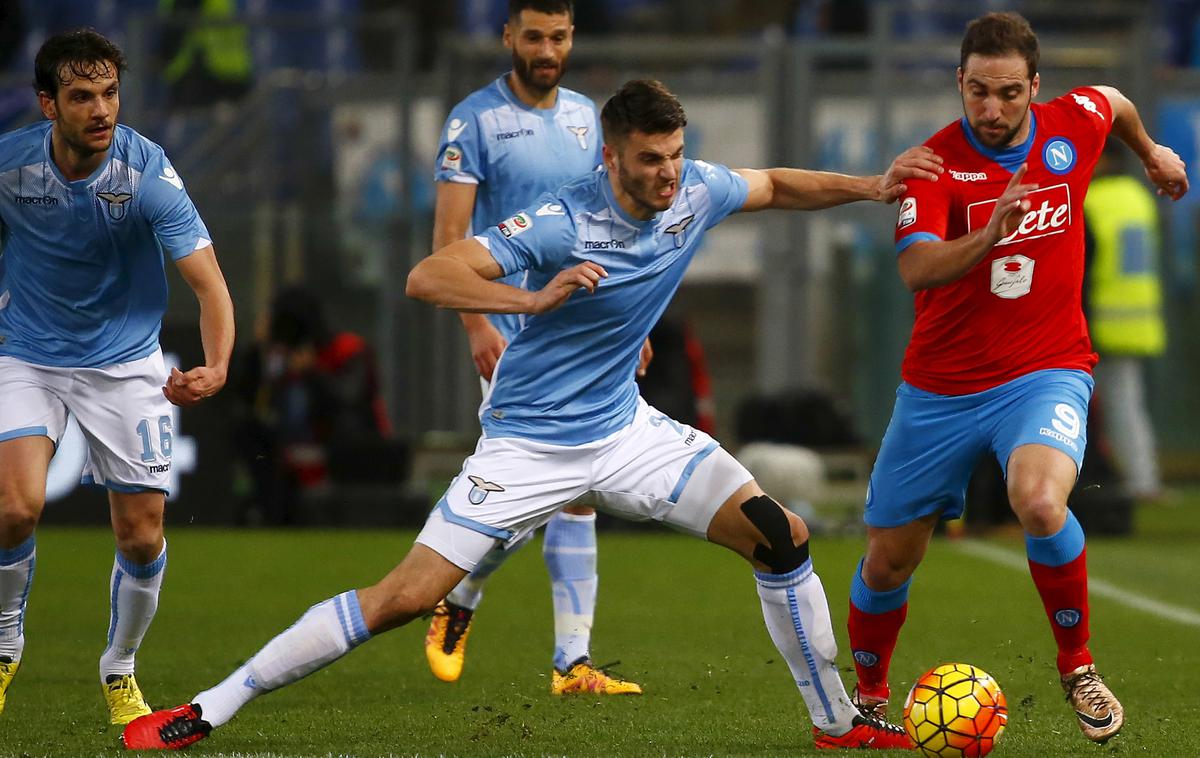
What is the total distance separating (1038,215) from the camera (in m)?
5.99

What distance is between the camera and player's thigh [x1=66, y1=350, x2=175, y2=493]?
642 centimetres

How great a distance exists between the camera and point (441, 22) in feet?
65.0

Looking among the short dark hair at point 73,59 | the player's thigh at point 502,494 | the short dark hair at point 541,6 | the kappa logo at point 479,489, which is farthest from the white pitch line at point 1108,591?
the short dark hair at point 73,59

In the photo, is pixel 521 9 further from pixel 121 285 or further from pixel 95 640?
pixel 95 640

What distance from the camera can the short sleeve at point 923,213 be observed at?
232 inches

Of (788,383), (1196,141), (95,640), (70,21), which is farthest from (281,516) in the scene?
(1196,141)

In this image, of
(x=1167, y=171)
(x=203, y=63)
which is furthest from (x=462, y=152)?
(x=203, y=63)

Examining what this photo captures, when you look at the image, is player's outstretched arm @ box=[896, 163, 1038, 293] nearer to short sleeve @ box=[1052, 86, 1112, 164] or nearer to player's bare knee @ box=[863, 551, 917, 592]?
short sleeve @ box=[1052, 86, 1112, 164]

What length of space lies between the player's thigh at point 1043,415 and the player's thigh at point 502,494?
1249 mm

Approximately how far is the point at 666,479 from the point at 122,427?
1.86 metres

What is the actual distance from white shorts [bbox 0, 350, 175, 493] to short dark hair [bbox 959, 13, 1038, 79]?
2.78 meters

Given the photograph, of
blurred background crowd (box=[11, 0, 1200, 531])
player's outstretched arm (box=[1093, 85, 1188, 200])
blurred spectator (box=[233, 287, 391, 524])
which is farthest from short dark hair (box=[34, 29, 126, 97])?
blurred background crowd (box=[11, 0, 1200, 531])

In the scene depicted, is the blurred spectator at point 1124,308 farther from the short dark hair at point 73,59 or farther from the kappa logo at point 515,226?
the short dark hair at point 73,59

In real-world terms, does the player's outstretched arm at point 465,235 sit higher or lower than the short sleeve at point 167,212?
lower
